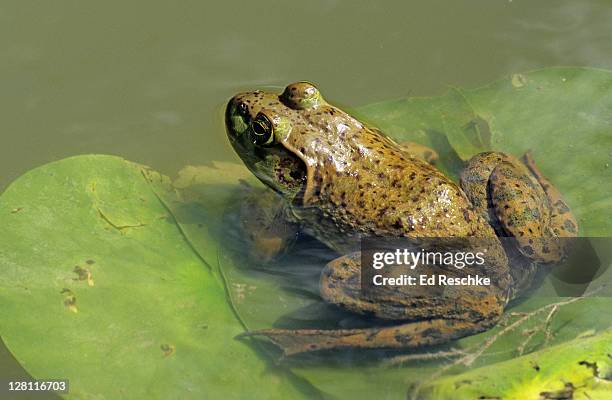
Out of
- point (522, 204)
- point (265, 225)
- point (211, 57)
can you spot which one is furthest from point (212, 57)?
point (522, 204)

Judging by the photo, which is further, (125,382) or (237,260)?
(237,260)

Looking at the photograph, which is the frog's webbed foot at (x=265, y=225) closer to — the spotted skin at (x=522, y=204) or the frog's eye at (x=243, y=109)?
the frog's eye at (x=243, y=109)

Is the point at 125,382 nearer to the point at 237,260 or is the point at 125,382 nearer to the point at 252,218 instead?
the point at 237,260

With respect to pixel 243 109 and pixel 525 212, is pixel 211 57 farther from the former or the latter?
pixel 525 212

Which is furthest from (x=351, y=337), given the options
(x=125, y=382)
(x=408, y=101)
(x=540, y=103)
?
(x=540, y=103)

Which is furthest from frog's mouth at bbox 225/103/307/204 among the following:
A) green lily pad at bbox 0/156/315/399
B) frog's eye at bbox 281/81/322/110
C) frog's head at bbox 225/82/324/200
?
green lily pad at bbox 0/156/315/399

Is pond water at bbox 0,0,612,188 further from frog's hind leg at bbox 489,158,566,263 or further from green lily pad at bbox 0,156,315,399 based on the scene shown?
frog's hind leg at bbox 489,158,566,263
